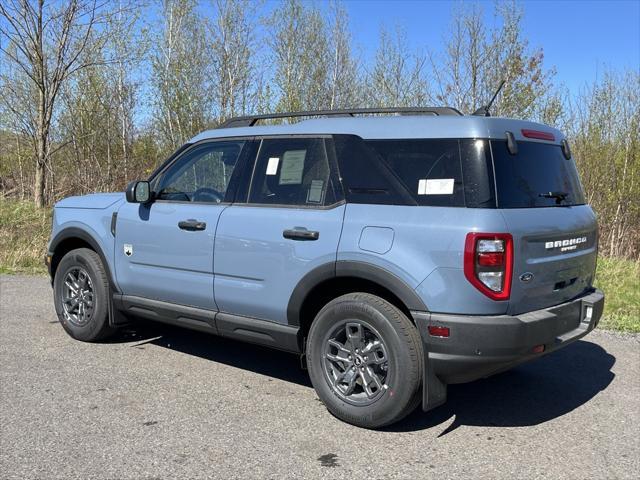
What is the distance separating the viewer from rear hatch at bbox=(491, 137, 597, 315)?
342 cm

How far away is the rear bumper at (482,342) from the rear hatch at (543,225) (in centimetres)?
10

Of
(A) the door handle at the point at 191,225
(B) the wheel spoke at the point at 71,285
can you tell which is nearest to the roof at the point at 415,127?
(A) the door handle at the point at 191,225

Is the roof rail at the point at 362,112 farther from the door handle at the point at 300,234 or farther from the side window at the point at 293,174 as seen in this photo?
the door handle at the point at 300,234

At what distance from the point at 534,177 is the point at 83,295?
4125 millimetres

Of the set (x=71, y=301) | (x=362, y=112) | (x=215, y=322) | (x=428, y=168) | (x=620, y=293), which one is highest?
(x=362, y=112)

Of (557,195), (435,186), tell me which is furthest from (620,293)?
(435,186)

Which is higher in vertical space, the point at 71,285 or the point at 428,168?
the point at 428,168

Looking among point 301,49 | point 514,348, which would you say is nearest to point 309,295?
point 514,348

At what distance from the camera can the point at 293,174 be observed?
4.25 meters

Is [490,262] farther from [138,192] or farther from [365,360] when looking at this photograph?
[138,192]

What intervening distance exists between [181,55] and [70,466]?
17943 mm

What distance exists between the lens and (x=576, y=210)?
4.06m

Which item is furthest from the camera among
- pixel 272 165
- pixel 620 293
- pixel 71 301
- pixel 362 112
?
pixel 620 293

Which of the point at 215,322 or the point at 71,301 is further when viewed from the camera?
the point at 71,301
